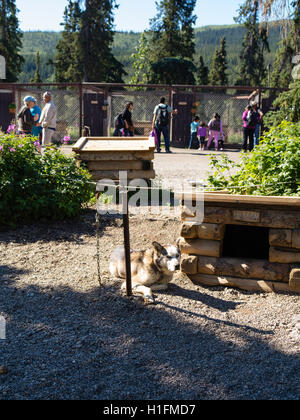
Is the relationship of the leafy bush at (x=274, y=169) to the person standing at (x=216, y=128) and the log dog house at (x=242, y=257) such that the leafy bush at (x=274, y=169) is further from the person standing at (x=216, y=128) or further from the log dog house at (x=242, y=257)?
the person standing at (x=216, y=128)

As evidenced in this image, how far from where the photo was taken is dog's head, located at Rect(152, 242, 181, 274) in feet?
13.1

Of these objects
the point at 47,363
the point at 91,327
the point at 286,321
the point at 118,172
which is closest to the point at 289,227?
the point at 286,321

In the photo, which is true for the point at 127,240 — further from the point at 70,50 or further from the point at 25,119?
the point at 70,50

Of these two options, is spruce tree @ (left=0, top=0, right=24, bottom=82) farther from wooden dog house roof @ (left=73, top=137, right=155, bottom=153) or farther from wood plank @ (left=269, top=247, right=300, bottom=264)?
wood plank @ (left=269, top=247, right=300, bottom=264)

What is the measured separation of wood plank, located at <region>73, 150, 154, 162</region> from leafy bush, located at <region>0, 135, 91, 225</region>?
92cm

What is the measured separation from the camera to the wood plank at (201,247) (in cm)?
452

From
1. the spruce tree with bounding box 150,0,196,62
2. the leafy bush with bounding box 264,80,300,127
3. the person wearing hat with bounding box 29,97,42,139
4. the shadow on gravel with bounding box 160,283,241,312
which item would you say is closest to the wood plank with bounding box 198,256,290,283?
the shadow on gravel with bounding box 160,283,241,312

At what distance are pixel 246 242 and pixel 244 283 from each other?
0.72m

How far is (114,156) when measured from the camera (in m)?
7.67

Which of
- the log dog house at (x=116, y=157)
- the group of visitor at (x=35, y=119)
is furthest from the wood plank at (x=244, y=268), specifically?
the group of visitor at (x=35, y=119)

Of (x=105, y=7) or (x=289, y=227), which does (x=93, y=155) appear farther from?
(x=105, y=7)

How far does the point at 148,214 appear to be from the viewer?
6.91m

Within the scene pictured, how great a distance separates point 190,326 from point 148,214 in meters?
3.38

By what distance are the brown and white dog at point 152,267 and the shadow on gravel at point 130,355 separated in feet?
0.83
